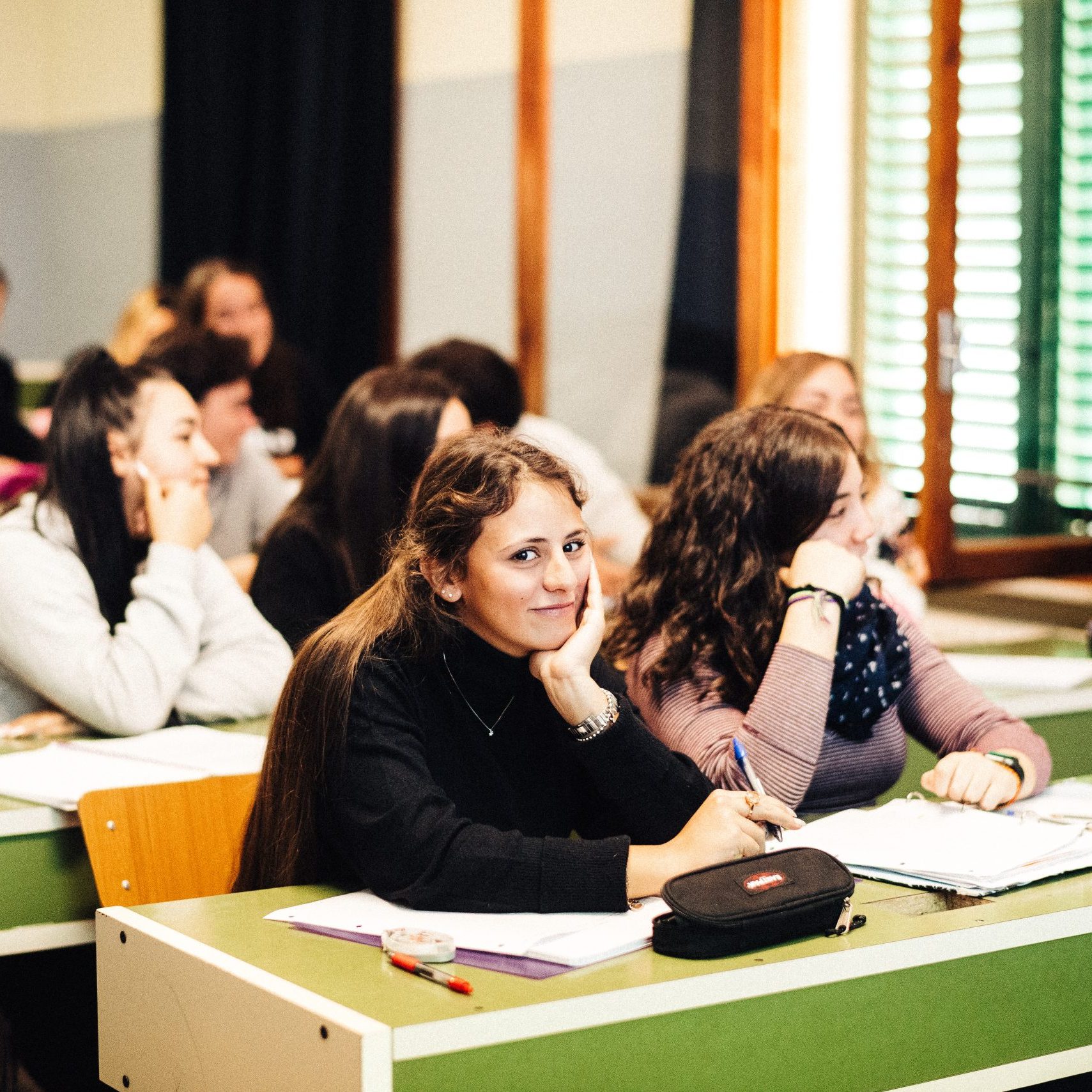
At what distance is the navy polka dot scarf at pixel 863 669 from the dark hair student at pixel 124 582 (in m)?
0.94

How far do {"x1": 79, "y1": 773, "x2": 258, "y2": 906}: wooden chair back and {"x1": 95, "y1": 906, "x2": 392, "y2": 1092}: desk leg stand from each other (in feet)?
1.11

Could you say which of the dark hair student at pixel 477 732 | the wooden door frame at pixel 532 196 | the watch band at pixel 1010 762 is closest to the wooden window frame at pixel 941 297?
the wooden door frame at pixel 532 196

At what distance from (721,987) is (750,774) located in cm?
53

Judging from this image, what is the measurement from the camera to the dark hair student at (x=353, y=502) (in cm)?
278

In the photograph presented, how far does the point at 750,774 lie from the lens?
1.89 m

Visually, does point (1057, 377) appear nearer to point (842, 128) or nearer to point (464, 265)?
point (842, 128)

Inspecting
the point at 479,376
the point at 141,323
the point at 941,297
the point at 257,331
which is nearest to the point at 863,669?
the point at 479,376

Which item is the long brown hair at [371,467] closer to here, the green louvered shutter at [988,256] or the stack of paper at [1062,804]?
the stack of paper at [1062,804]

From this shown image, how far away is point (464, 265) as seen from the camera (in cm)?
640

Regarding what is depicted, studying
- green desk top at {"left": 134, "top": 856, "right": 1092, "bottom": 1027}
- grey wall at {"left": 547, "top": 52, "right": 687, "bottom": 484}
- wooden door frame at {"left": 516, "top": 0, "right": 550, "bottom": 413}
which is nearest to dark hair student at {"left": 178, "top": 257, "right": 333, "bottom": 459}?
wooden door frame at {"left": 516, "top": 0, "right": 550, "bottom": 413}

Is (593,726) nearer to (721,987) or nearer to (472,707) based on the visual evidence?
(472,707)

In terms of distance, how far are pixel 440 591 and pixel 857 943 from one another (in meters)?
A: 0.60

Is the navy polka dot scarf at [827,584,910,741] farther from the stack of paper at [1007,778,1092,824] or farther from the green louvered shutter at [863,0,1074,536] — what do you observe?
the green louvered shutter at [863,0,1074,536]

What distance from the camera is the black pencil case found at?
143 cm
